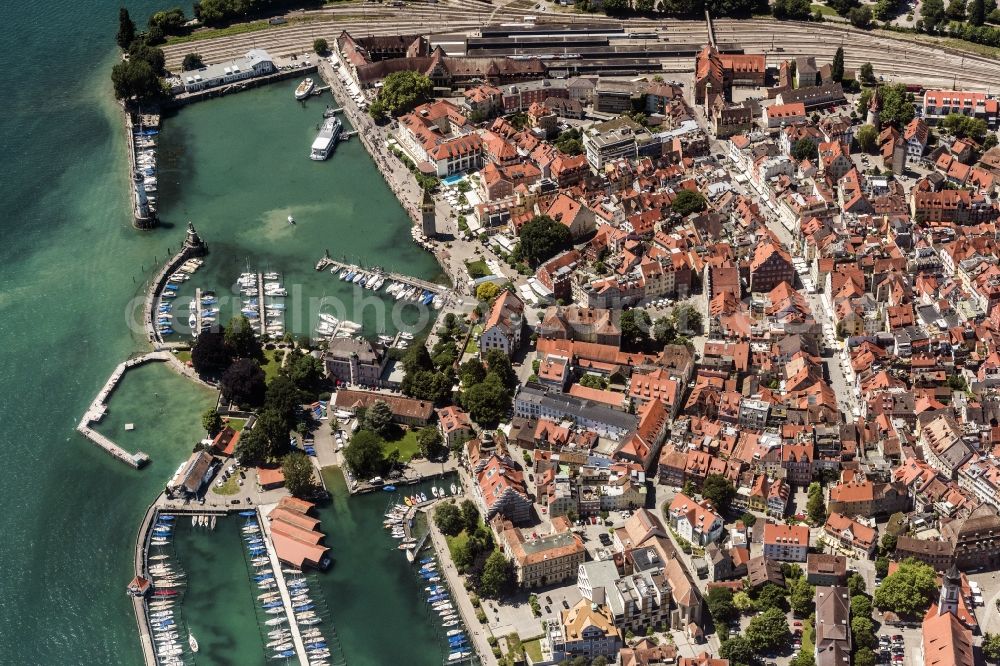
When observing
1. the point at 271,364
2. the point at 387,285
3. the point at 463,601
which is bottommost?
the point at 463,601

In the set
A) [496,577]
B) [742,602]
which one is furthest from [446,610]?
[742,602]

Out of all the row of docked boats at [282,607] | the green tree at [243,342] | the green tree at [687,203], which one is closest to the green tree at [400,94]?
the green tree at [687,203]

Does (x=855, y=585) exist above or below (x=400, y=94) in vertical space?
below

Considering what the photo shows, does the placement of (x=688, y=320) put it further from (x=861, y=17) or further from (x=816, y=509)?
(x=861, y=17)

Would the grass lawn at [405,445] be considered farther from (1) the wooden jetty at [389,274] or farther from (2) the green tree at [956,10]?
(2) the green tree at [956,10]

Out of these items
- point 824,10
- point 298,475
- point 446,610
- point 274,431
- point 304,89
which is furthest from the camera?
point 824,10
